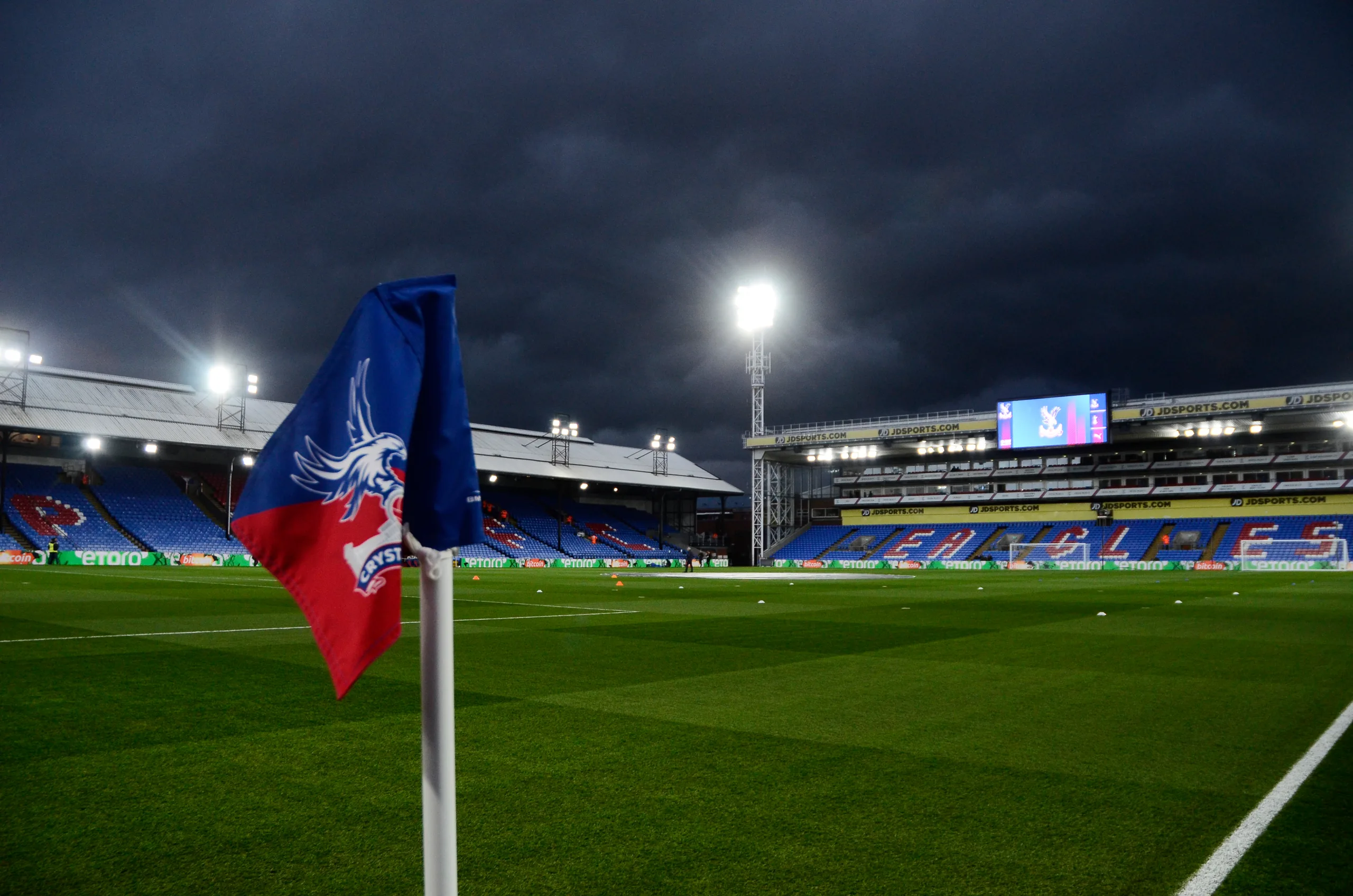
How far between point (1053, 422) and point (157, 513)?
2212 inches

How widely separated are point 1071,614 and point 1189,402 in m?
47.0

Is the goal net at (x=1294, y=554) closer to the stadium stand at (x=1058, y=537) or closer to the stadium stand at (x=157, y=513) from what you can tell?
A: the stadium stand at (x=1058, y=537)

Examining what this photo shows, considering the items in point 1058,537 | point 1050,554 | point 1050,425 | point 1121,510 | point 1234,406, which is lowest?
point 1050,554

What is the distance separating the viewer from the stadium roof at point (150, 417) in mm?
46969

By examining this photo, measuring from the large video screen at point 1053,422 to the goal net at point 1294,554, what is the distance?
11505mm

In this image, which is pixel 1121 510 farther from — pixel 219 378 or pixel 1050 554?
pixel 219 378

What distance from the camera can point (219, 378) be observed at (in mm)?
49344

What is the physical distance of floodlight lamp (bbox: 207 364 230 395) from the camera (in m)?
49.1

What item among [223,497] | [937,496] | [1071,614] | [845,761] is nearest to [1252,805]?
[845,761]

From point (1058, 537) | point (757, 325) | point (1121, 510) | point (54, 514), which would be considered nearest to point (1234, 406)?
point (1121, 510)

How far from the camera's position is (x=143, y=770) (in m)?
5.42

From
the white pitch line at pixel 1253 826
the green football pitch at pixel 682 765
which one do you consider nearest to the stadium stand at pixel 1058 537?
the green football pitch at pixel 682 765

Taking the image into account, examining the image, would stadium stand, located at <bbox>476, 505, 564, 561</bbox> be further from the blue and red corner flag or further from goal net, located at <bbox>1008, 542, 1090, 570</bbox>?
the blue and red corner flag

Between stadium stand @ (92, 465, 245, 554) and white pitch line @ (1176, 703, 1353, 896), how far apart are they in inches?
2060
